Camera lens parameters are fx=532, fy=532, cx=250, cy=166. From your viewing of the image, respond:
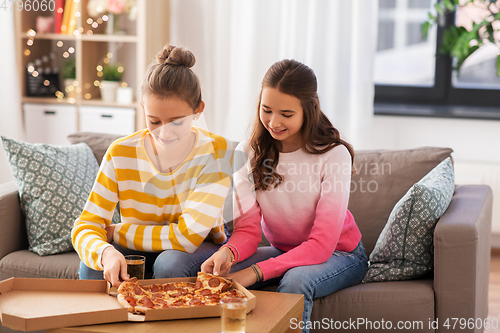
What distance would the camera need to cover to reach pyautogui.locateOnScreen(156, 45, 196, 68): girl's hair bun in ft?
4.64

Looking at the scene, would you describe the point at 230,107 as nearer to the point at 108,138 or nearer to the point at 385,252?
the point at 108,138

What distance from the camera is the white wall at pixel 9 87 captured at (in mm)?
3016

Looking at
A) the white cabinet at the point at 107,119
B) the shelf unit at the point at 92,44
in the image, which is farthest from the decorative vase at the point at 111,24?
the white cabinet at the point at 107,119

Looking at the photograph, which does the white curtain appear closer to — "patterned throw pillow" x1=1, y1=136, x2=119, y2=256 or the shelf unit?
the shelf unit

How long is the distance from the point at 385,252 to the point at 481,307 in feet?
1.17

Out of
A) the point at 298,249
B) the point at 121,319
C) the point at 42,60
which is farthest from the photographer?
the point at 42,60

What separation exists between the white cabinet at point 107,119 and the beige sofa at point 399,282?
1165 mm

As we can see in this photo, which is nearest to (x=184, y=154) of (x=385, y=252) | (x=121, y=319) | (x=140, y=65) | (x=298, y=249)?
A: (x=298, y=249)

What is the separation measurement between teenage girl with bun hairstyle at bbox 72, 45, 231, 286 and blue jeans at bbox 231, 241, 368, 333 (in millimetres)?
159

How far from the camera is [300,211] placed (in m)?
1.57

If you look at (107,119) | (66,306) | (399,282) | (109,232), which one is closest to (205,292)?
(66,306)

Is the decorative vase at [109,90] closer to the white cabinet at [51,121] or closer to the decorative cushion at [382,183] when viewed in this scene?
the white cabinet at [51,121]

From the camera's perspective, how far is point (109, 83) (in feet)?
10.2

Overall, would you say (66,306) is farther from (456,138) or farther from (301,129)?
→ (456,138)
